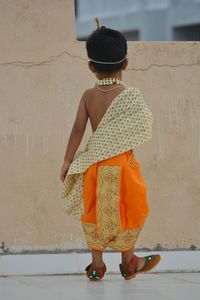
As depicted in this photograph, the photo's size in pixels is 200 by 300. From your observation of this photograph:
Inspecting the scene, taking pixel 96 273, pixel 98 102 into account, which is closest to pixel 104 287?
pixel 96 273

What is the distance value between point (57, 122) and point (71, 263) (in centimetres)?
93

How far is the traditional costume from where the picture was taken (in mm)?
5863

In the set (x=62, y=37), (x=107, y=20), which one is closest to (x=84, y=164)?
(x=62, y=37)

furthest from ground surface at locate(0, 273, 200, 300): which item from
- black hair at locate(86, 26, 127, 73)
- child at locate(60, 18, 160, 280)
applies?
black hair at locate(86, 26, 127, 73)

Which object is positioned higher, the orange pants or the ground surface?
the orange pants

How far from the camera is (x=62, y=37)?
22.6 feet

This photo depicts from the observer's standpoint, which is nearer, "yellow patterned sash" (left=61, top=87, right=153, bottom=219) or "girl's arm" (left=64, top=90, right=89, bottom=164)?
"yellow patterned sash" (left=61, top=87, right=153, bottom=219)

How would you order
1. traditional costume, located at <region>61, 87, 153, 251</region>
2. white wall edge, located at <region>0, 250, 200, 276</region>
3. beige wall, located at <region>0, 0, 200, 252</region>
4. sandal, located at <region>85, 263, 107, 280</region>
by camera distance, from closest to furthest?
traditional costume, located at <region>61, 87, 153, 251</region>, sandal, located at <region>85, 263, 107, 280</region>, white wall edge, located at <region>0, 250, 200, 276</region>, beige wall, located at <region>0, 0, 200, 252</region>

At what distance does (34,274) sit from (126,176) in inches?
35.4

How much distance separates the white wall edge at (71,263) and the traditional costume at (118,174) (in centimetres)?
63

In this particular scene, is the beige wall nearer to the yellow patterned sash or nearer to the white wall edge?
the white wall edge

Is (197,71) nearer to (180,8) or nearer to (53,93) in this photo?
(53,93)

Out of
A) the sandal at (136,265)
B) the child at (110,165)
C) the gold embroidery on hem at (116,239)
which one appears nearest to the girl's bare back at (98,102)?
the child at (110,165)

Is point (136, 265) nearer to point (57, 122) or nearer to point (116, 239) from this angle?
point (116, 239)
